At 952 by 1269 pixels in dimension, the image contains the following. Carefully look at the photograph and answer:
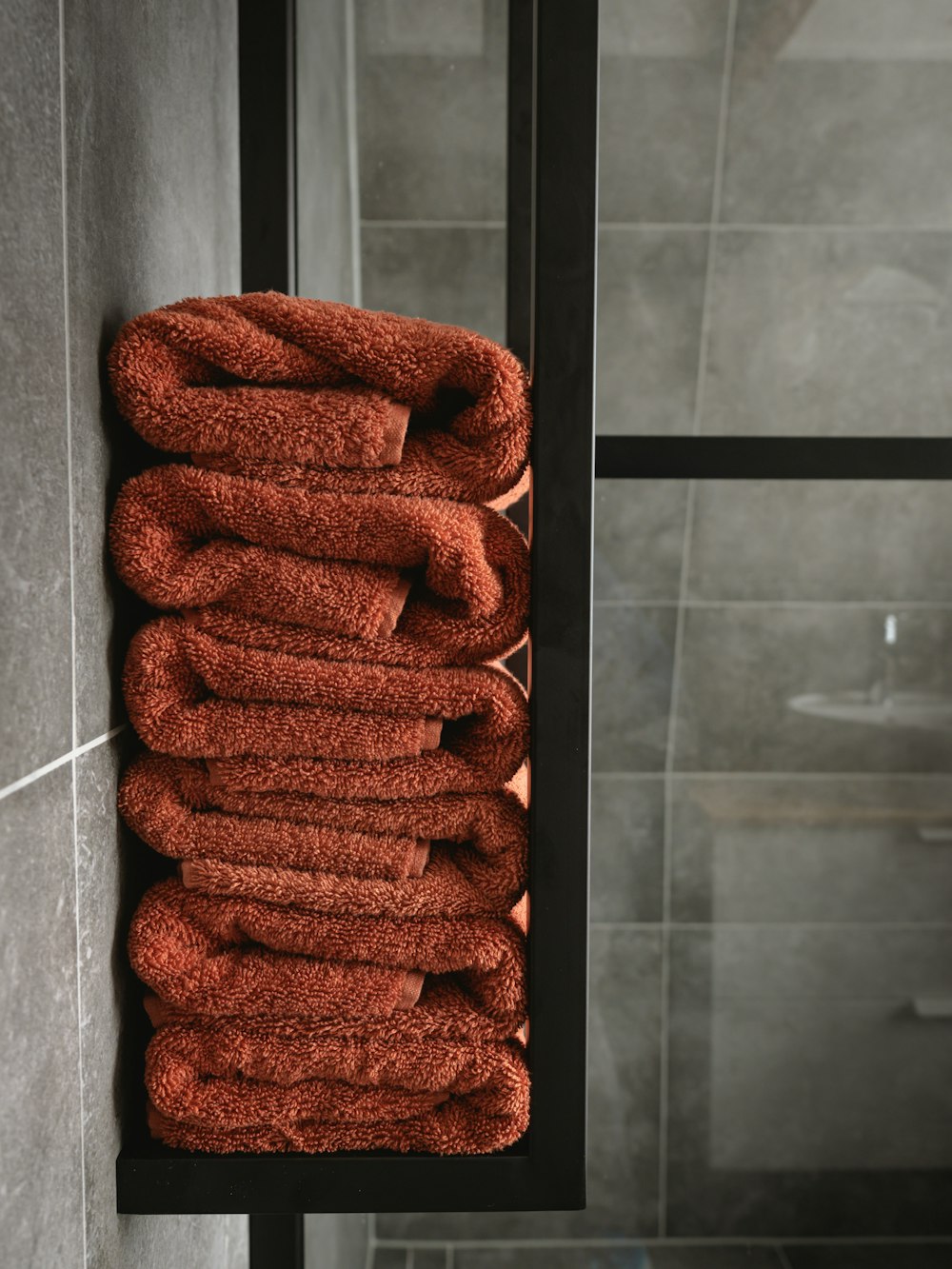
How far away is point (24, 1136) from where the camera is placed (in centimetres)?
47

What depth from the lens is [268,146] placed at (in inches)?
37.0

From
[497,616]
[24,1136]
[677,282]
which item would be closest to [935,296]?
[677,282]

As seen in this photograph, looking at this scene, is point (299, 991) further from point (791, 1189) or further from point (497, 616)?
point (791, 1189)

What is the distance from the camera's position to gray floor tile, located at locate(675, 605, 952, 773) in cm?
99

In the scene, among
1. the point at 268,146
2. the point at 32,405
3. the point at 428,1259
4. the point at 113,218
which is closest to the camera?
the point at 32,405

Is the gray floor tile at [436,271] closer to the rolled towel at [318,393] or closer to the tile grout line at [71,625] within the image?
the rolled towel at [318,393]

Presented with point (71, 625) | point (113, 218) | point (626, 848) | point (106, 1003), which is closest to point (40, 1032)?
point (106, 1003)

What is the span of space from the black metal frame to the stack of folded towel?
18mm

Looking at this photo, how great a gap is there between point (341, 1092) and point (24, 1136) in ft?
0.73

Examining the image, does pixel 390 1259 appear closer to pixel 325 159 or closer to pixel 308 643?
pixel 308 643

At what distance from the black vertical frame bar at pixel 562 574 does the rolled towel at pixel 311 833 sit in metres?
0.03


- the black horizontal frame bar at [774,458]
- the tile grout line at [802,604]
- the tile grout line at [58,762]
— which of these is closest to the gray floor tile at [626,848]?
the tile grout line at [802,604]

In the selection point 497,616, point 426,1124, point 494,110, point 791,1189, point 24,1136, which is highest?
point 494,110

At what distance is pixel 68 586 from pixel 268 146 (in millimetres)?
604
